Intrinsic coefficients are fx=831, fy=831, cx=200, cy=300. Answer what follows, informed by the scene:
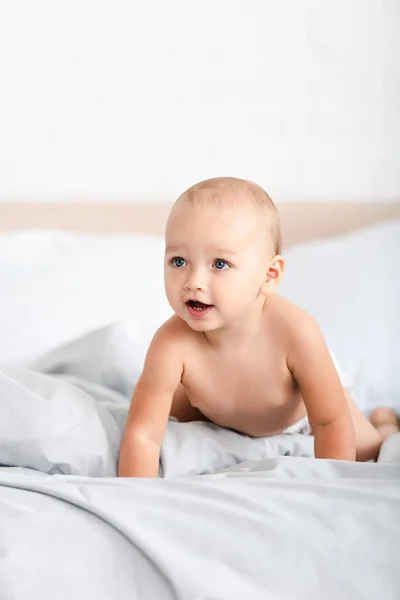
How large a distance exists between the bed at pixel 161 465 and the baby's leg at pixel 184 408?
8 cm

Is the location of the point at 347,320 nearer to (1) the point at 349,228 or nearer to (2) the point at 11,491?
(1) the point at 349,228

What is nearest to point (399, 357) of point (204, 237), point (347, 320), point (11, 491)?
point (347, 320)

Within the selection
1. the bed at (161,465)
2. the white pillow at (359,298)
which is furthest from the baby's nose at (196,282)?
the white pillow at (359,298)

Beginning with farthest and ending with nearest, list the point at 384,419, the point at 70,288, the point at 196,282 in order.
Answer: the point at 70,288, the point at 384,419, the point at 196,282

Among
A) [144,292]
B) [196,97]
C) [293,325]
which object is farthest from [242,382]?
[196,97]

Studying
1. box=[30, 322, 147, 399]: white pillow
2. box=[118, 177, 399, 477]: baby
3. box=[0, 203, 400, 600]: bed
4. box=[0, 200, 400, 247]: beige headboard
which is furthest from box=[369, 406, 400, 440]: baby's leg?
box=[0, 200, 400, 247]: beige headboard

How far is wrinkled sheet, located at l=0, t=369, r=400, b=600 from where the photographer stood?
76cm

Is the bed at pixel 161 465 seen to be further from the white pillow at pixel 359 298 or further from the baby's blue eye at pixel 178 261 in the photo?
the baby's blue eye at pixel 178 261

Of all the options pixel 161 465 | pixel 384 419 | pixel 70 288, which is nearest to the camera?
pixel 161 465

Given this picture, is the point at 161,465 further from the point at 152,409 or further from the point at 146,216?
the point at 146,216

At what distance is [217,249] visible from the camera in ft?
3.37

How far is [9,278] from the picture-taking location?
169 cm

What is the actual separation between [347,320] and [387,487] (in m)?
0.83

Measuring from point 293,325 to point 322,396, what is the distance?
106 millimetres
